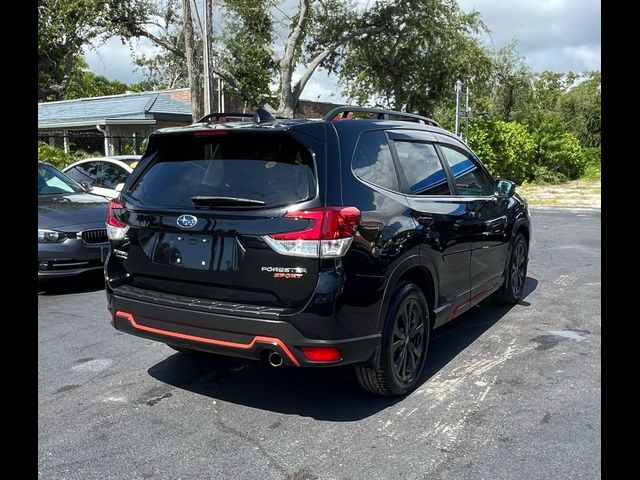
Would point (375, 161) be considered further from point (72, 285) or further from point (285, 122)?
point (72, 285)

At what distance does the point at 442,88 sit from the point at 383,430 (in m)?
25.4

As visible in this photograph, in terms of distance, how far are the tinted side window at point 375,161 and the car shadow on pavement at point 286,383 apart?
56.4 inches

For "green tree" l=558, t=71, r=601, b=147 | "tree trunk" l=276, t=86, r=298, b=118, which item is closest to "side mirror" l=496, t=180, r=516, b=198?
"tree trunk" l=276, t=86, r=298, b=118

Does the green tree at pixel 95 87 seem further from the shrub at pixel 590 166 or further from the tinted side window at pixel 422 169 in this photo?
the tinted side window at pixel 422 169

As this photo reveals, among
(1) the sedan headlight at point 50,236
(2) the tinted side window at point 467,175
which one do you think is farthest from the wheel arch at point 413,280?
(1) the sedan headlight at point 50,236

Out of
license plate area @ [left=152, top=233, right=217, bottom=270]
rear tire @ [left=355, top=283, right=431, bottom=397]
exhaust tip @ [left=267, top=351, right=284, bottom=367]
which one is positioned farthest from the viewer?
rear tire @ [left=355, top=283, right=431, bottom=397]

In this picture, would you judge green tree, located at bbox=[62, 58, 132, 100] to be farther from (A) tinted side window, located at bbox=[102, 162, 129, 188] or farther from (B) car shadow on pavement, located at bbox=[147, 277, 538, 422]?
(B) car shadow on pavement, located at bbox=[147, 277, 538, 422]

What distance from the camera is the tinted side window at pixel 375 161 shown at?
3.71m

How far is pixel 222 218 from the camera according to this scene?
3445mm

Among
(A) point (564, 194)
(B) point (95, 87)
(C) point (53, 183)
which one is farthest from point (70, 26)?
(B) point (95, 87)

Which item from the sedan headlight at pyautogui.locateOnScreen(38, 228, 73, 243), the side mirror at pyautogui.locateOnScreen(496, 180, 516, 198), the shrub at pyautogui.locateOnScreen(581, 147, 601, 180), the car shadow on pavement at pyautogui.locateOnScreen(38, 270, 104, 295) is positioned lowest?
the car shadow on pavement at pyautogui.locateOnScreen(38, 270, 104, 295)

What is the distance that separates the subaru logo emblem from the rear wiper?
90 mm

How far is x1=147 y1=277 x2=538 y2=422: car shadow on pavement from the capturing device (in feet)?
12.7
